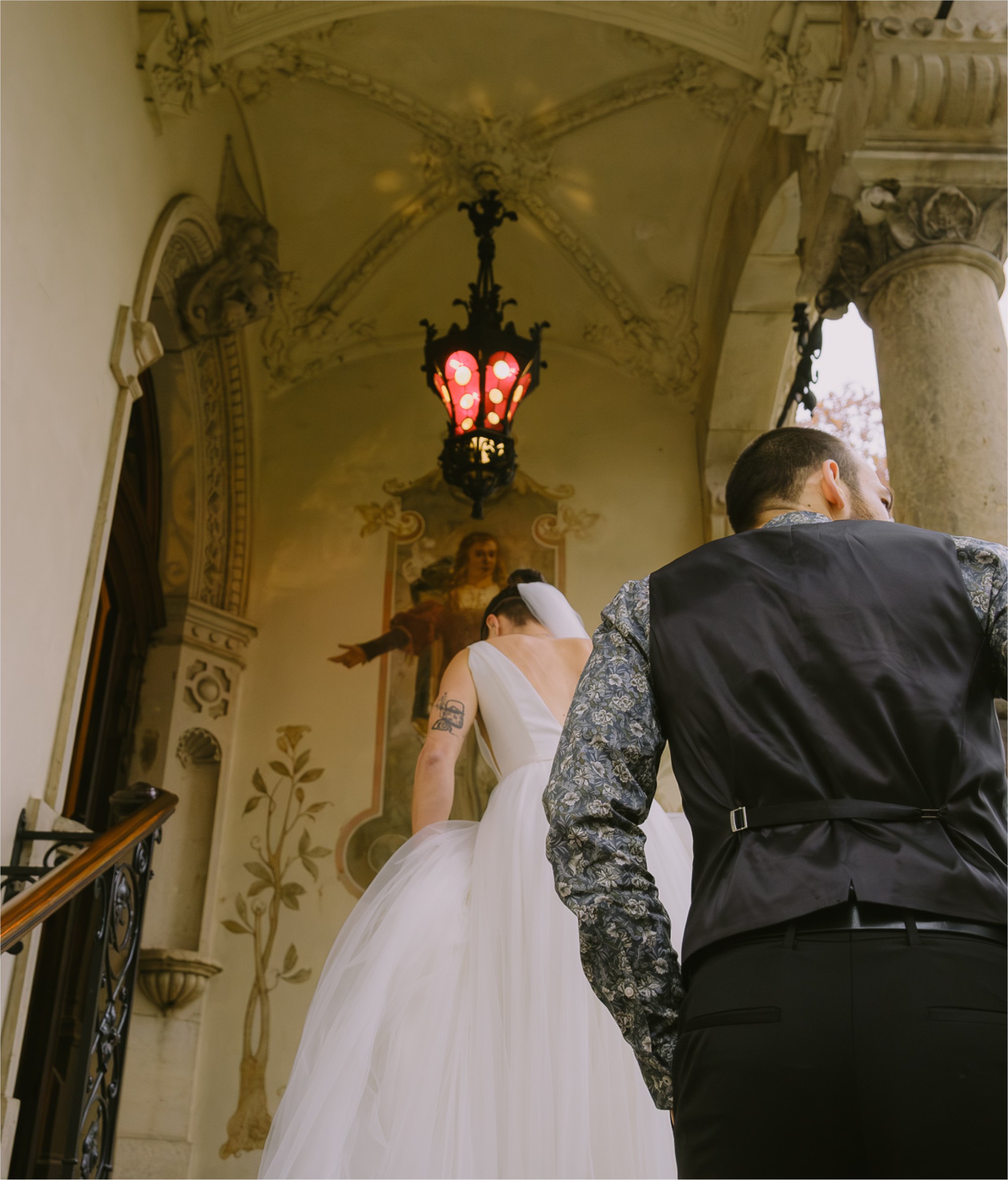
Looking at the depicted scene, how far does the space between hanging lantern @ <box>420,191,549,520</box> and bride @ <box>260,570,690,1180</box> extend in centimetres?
207

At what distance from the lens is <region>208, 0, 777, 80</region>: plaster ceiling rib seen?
5.62m

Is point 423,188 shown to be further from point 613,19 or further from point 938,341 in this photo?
point 938,341

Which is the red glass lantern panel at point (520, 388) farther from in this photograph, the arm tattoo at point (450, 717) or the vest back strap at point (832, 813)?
the vest back strap at point (832, 813)

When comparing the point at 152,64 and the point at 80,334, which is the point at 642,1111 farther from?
the point at 152,64

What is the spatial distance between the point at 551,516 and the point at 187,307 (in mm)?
2709

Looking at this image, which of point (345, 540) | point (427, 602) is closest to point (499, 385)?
point (427, 602)

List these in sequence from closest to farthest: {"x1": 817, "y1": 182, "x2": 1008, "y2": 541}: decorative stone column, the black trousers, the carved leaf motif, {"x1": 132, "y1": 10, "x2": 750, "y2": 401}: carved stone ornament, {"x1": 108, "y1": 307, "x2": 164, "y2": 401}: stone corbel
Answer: the black trousers → {"x1": 817, "y1": 182, "x2": 1008, "y2": 541}: decorative stone column → the carved leaf motif → {"x1": 108, "y1": 307, "x2": 164, "y2": 401}: stone corbel → {"x1": 132, "y1": 10, "x2": 750, "y2": 401}: carved stone ornament

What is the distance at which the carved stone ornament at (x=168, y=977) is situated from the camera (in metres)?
6.40

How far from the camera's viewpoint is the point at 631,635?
1.77 m

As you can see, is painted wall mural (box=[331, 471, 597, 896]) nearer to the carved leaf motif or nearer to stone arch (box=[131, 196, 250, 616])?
stone arch (box=[131, 196, 250, 616])

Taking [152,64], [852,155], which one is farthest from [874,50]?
[152,64]

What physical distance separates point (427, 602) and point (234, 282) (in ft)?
7.66

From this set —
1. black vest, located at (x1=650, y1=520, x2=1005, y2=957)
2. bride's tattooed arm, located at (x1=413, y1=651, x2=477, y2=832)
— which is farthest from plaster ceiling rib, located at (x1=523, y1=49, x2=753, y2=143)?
black vest, located at (x1=650, y1=520, x2=1005, y2=957)

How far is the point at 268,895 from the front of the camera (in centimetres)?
688
